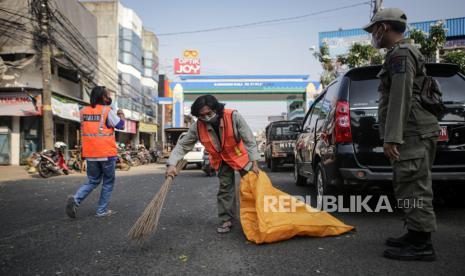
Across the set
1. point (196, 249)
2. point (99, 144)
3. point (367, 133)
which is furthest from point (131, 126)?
point (196, 249)

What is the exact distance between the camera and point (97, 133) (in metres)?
4.80

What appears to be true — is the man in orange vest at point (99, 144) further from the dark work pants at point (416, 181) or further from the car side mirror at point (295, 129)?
the dark work pants at point (416, 181)

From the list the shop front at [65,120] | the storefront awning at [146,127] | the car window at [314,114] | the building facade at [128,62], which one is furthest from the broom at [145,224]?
the storefront awning at [146,127]

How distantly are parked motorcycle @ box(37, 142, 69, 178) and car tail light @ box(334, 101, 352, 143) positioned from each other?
10780mm

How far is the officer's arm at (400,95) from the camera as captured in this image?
267cm

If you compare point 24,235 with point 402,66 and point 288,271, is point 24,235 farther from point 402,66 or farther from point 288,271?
point 402,66

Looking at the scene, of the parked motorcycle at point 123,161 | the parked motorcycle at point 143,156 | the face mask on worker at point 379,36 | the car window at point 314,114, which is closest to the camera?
the face mask on worker at point 379,36

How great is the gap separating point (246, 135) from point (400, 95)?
159cm

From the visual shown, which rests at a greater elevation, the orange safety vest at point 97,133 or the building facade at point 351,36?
the building facade at point 351,36

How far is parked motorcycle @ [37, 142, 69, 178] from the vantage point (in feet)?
38.5

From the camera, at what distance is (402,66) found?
268 cm

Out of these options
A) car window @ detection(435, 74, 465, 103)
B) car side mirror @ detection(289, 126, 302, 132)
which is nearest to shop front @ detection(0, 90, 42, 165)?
car side mirror @ detection(289, 126, 302, 132)

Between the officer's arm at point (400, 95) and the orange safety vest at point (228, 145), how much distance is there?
5.11 ft

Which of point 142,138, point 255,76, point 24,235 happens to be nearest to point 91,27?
point 255,76
